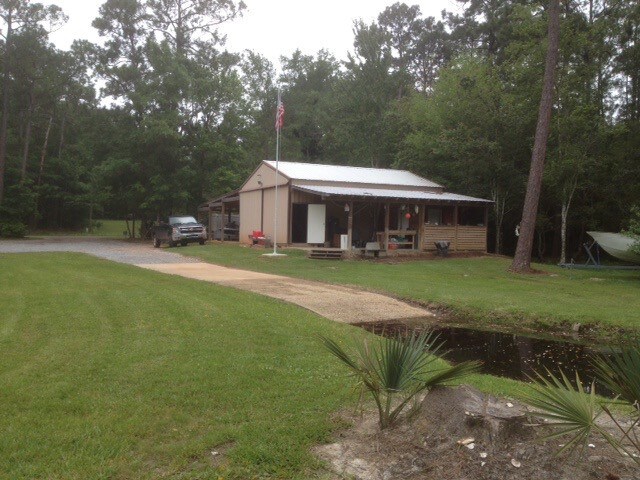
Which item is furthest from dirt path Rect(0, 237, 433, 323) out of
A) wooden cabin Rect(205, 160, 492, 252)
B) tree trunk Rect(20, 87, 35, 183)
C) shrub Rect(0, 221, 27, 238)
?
tree trunk Rect(20, 87, 35, 183)

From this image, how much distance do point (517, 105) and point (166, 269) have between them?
1760 cm

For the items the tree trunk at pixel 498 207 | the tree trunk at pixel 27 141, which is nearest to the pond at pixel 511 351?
the tree trunk at pixel 498 207

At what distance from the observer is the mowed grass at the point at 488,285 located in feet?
35.1

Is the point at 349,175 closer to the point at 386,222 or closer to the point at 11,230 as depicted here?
the point at 386,222

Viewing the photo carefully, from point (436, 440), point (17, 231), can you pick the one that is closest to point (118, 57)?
point (17, 231)

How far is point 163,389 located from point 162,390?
3 centimetres

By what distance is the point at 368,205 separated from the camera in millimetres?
27344

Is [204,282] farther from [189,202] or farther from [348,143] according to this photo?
[348,143]

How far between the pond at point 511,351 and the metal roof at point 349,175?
54.5 ft

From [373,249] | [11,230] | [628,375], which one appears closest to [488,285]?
[373,249]

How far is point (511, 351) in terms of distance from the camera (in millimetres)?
8633

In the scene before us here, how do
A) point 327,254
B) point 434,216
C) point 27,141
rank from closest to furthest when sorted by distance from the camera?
point 327,254 → point 434,216 → point 27,141

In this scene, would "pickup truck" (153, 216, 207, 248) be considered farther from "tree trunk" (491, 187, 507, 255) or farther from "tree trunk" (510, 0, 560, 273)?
"tree trunk" (510, 0, 560, 273)

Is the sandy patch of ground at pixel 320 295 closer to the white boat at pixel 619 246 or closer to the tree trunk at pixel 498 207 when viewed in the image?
the white boat at pixel 619 246
